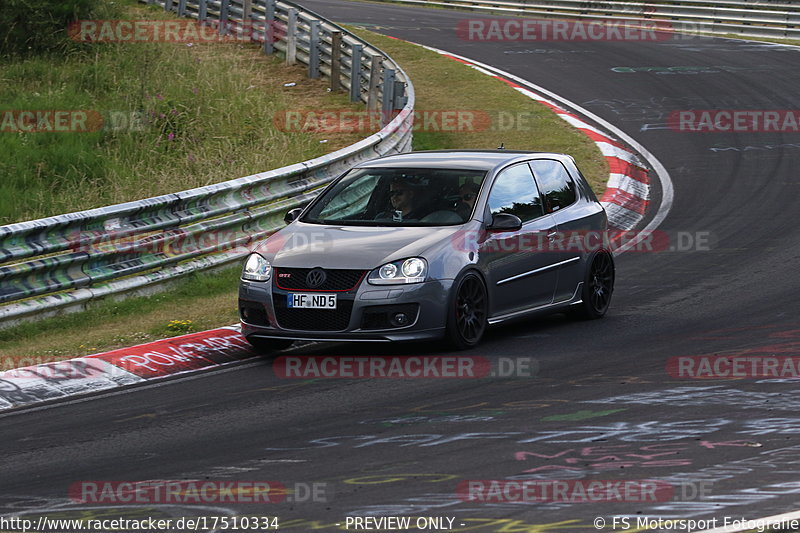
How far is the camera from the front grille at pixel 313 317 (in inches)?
388

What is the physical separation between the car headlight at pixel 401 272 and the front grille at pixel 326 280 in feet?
0.36

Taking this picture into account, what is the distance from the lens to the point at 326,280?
995 centimetres

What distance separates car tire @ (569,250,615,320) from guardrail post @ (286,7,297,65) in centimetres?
1428

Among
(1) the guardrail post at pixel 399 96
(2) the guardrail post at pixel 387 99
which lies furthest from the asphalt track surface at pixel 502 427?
(1) the guardrail post at pixel 399 96

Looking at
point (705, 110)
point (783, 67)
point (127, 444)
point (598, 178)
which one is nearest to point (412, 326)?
point (127, 444)

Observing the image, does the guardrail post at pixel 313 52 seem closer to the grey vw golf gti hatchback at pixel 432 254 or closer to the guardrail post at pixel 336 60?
the guardrail post at pixel 336 60

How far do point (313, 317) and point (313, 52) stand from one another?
15.0m

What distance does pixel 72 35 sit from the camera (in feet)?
79.3

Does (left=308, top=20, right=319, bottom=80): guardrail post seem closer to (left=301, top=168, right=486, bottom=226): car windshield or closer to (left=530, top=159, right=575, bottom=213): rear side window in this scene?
(left=530, top=159, right=575, bottom=213): rear side window

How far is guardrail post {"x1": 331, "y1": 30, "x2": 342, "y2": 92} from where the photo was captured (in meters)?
23.4

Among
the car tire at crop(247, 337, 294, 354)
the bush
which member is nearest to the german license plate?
the car tire at crop(247, 337, 294, 354)

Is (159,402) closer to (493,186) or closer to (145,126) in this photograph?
(493,186)

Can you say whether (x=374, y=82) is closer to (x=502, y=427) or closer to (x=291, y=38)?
(x=291, y=38)

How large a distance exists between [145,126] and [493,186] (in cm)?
1071
